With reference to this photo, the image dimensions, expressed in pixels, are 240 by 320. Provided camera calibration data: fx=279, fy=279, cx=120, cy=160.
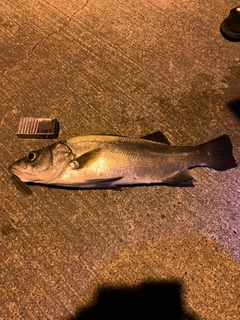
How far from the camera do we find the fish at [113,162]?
2395 mm

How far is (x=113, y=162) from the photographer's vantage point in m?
2.39

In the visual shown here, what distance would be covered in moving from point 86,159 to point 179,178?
83 cm

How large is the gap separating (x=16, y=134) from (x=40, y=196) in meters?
0.76

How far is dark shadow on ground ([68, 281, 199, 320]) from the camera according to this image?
7.39 ft

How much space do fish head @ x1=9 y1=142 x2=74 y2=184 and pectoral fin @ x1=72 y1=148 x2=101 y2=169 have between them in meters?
0.07

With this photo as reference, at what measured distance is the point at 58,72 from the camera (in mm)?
3400

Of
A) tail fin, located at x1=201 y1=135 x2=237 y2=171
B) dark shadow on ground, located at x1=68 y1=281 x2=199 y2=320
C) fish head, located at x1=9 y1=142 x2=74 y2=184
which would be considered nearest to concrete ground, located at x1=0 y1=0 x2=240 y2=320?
dark shadow on ground, located at x1=68 y1=281 x2=199 y2=320

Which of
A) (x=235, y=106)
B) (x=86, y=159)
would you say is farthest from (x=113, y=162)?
(x=235, y=106)

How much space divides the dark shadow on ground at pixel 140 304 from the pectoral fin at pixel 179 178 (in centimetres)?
85

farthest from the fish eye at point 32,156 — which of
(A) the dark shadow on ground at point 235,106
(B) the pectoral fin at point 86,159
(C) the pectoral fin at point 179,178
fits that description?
(A) the dark shadow on ground at point 235,106

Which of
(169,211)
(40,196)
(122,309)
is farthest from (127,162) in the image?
(122,309)

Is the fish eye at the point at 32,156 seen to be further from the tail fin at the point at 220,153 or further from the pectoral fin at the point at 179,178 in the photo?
the tail fin at the point at 220,153

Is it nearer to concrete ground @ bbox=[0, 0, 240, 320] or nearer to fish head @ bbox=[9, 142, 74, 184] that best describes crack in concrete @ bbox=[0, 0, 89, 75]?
concrete ground @ bbox=[0, 0, 240, 320]

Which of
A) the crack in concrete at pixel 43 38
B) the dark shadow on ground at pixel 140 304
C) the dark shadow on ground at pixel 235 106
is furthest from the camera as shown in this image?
the crack in concrete at pixel 43 38
